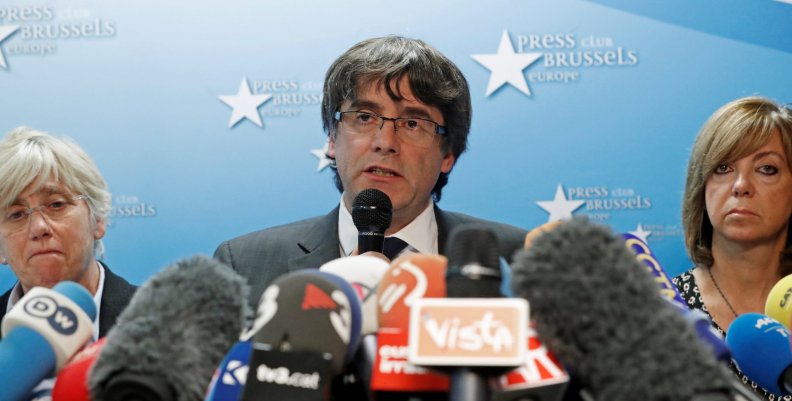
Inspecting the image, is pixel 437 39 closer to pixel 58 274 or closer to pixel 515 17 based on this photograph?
pixel 515 17

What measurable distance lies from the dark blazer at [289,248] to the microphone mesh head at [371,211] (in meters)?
0.39

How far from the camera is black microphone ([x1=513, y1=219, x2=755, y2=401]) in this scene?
60cm

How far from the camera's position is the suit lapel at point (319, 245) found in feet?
5.99

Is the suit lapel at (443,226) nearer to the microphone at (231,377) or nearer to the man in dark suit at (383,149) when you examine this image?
the man in dark suit at (383,149)

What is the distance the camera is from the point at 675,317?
625mm

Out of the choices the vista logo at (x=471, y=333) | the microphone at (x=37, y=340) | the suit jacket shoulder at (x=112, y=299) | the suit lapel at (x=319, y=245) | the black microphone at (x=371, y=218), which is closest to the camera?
the vista logo at (x=471, y=333)

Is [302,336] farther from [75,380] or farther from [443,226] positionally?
[443,226]

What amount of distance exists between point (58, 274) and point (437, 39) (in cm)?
139

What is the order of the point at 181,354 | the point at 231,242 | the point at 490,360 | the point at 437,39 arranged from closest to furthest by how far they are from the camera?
the point at 490,360, the point at 181,354, the point at 231,242, the point at 437,39

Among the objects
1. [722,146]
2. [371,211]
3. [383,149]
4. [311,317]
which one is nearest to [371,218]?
[371,211]

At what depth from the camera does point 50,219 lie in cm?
201

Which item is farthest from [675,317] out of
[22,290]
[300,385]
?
[22,290]

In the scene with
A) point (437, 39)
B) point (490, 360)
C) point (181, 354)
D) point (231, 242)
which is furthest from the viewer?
point (437, 39)

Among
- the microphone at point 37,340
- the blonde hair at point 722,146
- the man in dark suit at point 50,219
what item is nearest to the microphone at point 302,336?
the microphone at point 37,340
